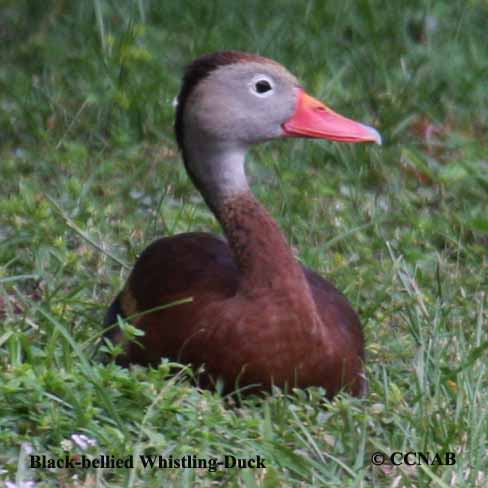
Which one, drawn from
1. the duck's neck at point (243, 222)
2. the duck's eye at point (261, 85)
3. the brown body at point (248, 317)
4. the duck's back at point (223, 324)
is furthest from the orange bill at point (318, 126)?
the duck's back at point (223, 324)

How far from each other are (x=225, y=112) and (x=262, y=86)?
0.58ft

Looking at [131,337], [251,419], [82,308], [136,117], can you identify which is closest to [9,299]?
[82,308]

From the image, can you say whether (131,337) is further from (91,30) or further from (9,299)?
(91,30)

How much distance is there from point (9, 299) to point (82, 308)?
0.84 feet

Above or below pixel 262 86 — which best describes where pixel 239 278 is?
below

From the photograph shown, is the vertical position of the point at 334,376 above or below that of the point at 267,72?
below

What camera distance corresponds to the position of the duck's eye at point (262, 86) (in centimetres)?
545

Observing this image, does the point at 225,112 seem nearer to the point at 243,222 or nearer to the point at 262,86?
the point at 262,86

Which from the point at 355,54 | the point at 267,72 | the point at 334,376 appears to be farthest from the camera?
the point at 355,54

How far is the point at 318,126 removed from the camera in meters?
5.54

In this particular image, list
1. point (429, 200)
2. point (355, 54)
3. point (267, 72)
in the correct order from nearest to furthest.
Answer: point (267, 72)
point (429, 200)
point (355, 54)

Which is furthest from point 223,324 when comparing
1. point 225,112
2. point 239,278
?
point 225,112

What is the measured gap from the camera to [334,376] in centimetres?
504

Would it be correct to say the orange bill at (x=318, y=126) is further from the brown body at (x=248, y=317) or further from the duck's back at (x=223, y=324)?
the duck's back at (x=223, y=324)
